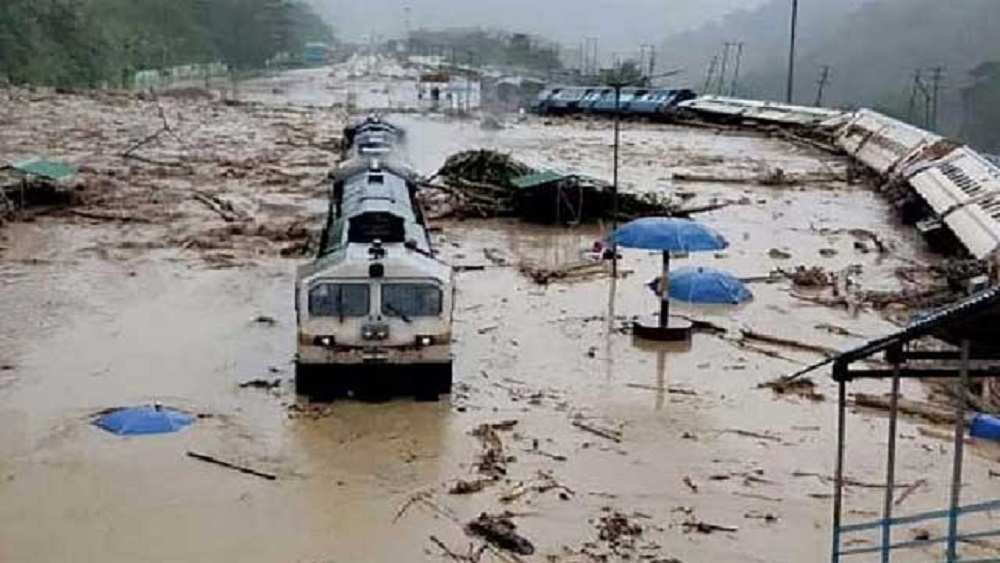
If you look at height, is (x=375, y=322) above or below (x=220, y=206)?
above

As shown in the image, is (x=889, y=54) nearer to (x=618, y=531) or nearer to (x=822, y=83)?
(x=822, y=83)

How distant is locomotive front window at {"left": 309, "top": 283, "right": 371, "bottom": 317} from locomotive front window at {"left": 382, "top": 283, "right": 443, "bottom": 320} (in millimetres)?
238

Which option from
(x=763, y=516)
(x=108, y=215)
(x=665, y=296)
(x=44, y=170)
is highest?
(x=44, y=170)

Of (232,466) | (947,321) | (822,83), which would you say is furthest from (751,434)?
(822,83)

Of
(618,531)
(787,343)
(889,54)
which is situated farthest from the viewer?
(889,54)

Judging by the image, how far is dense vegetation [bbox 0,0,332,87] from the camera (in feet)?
243

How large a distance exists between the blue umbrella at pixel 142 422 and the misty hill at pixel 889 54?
57820 millimetres

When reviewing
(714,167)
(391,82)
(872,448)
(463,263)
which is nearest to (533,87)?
(391,82)

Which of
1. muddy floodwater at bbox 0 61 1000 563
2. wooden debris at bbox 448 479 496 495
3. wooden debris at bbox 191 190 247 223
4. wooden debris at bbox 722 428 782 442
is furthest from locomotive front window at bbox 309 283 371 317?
wooden debris at bbox 191 190 247 223

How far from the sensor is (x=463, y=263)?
25.8 metres

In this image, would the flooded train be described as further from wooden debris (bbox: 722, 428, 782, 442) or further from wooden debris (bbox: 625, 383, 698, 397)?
wooden debris (bbox: 722, 428, 782, 442)

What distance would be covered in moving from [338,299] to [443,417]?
1.89 metres

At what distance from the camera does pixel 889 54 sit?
93875 mm

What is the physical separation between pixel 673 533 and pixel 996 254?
10.5 m
